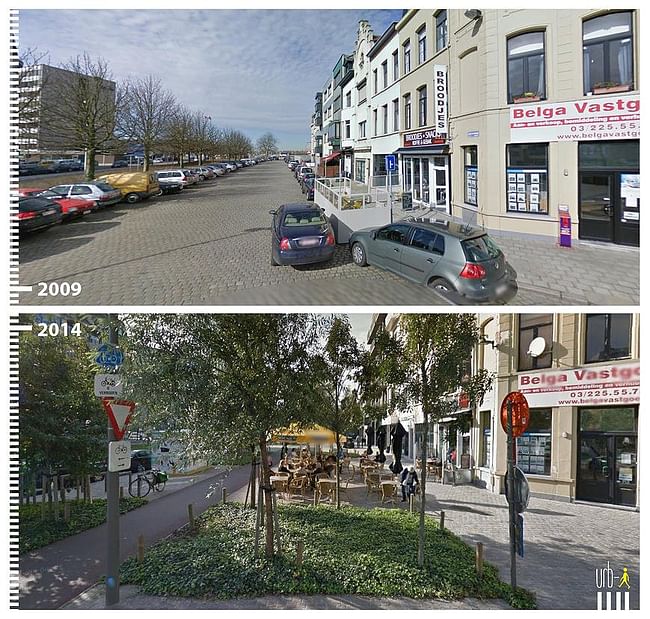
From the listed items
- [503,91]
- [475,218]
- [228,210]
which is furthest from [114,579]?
[503,91]

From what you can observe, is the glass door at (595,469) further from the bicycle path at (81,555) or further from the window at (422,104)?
the window at (422,104)

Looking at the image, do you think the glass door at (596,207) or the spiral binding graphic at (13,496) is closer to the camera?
the spiral binding graphic at (13,496)

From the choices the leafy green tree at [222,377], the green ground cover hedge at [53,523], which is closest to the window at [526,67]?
the leafy green tree at [222,377]

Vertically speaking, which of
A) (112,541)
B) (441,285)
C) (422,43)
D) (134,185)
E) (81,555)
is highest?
(422,43)

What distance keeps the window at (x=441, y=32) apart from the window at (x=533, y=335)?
662 cm

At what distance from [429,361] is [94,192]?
36.7 ft

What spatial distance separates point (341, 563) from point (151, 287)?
182 inches

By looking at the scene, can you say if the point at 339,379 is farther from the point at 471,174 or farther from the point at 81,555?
the point at 471,174

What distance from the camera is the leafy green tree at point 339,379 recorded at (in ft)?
33.2

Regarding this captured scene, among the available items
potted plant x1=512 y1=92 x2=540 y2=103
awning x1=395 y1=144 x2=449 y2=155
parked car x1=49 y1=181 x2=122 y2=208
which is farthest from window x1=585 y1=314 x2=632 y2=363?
parked car x1=49 y1=181 x2=122 y2=208

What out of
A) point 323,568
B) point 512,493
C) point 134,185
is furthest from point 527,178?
point 134,185

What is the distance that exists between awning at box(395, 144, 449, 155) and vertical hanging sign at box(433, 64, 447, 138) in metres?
0.48

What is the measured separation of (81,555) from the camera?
805 cm

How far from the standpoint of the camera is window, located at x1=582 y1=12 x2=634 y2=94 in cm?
1040
